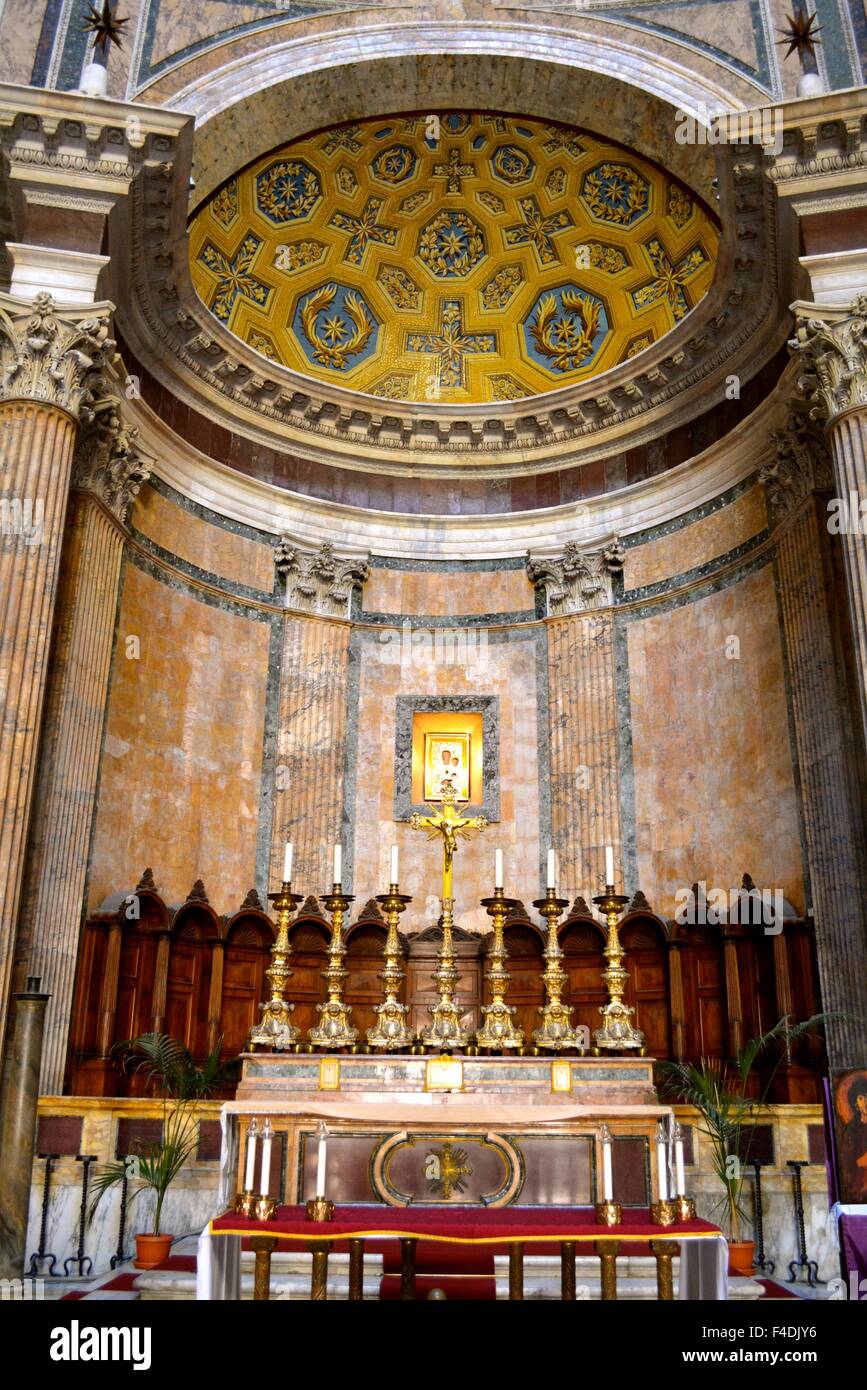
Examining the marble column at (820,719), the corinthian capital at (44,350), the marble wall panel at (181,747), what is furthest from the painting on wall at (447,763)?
the corinthian capital at (44,350)

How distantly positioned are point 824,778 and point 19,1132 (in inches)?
352

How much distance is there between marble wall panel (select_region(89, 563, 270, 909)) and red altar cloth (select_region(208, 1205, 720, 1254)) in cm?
786

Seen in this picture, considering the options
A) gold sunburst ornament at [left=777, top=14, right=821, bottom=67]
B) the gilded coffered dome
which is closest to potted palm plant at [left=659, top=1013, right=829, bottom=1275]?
the gilded coffered dome

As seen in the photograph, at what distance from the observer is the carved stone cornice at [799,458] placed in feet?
42.4

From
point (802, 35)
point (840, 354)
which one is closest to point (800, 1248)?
point (840, 354)

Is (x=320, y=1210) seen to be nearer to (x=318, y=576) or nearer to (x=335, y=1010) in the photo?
(x=335, y=1010)

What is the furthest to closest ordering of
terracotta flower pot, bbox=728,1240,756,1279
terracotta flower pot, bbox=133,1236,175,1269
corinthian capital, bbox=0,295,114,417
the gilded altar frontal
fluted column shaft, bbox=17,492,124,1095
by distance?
fluted column shaft, bbox=17,492,124,1095
corinthian capital, bbox=0,295,114,417
terracotta flower pot, bbox=133,1236,175,1269
terracotta flower pot, bbox=728,1240,756,1279
the gilded altar frontal

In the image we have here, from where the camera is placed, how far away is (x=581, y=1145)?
27.2 feet

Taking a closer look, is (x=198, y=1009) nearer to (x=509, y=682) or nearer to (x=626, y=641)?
(x=509, y=682)

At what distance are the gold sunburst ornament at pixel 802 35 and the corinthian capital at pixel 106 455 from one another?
9.74 meters

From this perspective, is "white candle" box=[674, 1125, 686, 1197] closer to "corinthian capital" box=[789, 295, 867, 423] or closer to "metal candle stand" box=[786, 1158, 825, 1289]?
"metal candle stand" box=[786, 1158, 825, 1289]

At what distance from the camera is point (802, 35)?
14.4m

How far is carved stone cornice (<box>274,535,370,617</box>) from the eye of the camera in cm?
1755

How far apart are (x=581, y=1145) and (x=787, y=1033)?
12.7 feet
